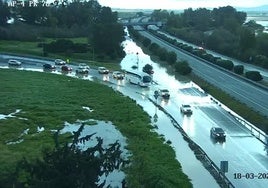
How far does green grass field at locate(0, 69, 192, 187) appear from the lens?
49.9 feet

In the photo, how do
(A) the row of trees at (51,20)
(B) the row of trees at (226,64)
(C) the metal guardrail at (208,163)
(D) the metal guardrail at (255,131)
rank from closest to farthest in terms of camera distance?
(C) the metal guardrail at (208,163) < (D) the metal guardrail at (255,131) < (B) the row of trees at (226,64) < (A) the row of trees at (51,20)

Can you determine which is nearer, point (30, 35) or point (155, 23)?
point (30, 35)

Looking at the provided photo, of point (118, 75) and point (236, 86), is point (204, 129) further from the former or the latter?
point (118, 75)

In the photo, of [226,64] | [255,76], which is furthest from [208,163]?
[226,64]

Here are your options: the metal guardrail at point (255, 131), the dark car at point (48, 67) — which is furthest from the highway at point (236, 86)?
the dark car at point (48, 67)

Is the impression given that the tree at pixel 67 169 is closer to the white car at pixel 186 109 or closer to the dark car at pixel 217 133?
the dark car at pixel 217 133

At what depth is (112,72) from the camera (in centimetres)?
3953

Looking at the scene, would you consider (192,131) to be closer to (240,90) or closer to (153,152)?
(153,152)

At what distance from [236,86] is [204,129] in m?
12.3

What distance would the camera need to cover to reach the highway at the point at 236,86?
27.1 m

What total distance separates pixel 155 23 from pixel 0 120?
86.6m

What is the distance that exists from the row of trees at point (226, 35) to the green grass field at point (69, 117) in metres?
21.8

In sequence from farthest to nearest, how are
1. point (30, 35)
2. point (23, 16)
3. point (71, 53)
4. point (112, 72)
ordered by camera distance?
point (23, 16) → point (30, 35) → point (71, 53) → point (112, 72)

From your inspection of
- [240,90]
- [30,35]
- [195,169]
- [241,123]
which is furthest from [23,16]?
[195,169]
